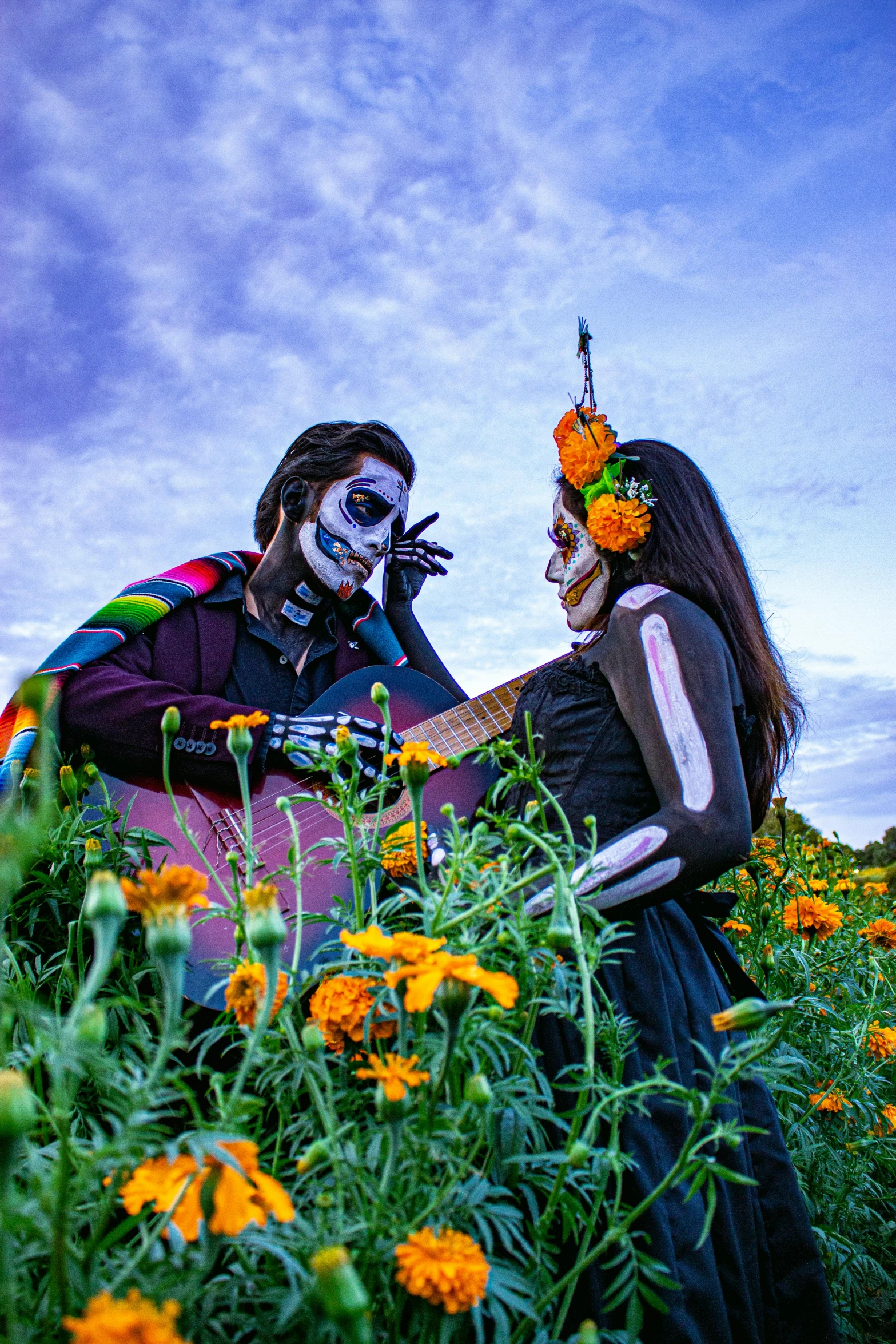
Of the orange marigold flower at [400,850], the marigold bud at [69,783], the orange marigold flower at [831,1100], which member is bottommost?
the orange marigold flower at [831,1100]

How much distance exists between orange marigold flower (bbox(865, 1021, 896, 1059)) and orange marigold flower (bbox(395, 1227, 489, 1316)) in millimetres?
1608

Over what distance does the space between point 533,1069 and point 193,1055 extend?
0.96 m

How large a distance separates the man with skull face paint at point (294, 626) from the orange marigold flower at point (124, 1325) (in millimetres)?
1428

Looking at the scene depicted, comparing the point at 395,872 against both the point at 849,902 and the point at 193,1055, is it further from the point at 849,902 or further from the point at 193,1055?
the point at 849,902

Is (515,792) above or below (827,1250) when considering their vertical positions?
above

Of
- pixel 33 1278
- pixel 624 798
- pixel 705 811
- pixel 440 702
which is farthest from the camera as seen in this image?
pixel 440 702

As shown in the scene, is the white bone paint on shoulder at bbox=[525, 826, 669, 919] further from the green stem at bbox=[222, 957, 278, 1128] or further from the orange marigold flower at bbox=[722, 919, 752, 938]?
the orange marigold flower at bbox=[722, 919, 752, 938]

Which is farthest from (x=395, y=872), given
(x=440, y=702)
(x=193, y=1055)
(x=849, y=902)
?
(x=849, y=902)

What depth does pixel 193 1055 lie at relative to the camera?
159 cm

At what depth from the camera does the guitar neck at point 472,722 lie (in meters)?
1.97

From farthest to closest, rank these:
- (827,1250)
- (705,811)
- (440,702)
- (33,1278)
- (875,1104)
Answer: (440,702)
(875,1104)
(827,1250)
(705,811)
(33,1278)

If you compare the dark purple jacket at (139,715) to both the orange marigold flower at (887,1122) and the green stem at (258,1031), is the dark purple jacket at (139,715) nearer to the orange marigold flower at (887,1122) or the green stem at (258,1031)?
the green stem at (258,1031)

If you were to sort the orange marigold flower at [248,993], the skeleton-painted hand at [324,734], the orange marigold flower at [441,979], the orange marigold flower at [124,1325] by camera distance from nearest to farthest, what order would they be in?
the orange marigold flower at [124,1325], the orange marigold flower at [441,979], the orange marigold flower at [248,993], the skeleton-painted hand at [324,734]

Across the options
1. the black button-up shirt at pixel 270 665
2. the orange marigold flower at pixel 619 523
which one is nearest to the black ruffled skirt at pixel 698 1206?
the orange marigold flower at pixel 619 523
